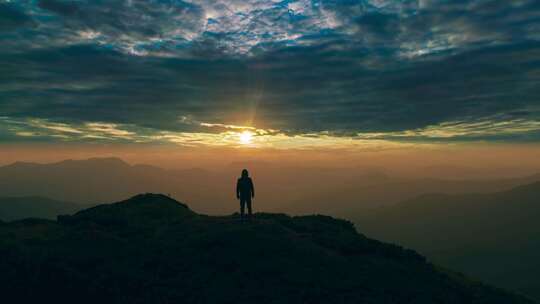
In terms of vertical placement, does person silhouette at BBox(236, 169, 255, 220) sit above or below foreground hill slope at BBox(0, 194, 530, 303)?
above

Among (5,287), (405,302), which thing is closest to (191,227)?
(5,287)

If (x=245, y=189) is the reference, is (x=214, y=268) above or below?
below

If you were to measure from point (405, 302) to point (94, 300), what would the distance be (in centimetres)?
1381

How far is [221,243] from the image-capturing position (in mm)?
21734

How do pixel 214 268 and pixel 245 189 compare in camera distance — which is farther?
pixel 245 189

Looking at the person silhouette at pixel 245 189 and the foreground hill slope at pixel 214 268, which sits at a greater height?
the person silhouette at pixel 245 189

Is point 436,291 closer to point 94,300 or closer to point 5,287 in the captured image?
point 94,300

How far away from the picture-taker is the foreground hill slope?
53.2ft

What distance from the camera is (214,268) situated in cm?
1886

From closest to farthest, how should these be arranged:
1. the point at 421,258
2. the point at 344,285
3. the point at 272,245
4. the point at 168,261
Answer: the point at 344,285
the point at 168,261
the point at 272,245
the point at 421,258

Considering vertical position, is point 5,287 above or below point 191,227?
below

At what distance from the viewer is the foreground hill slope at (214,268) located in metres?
16.2

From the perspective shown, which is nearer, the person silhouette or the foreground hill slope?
the foreground hill slope

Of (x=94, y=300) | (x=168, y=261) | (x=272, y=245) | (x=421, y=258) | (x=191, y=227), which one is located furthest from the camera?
(x=191, y=227)
